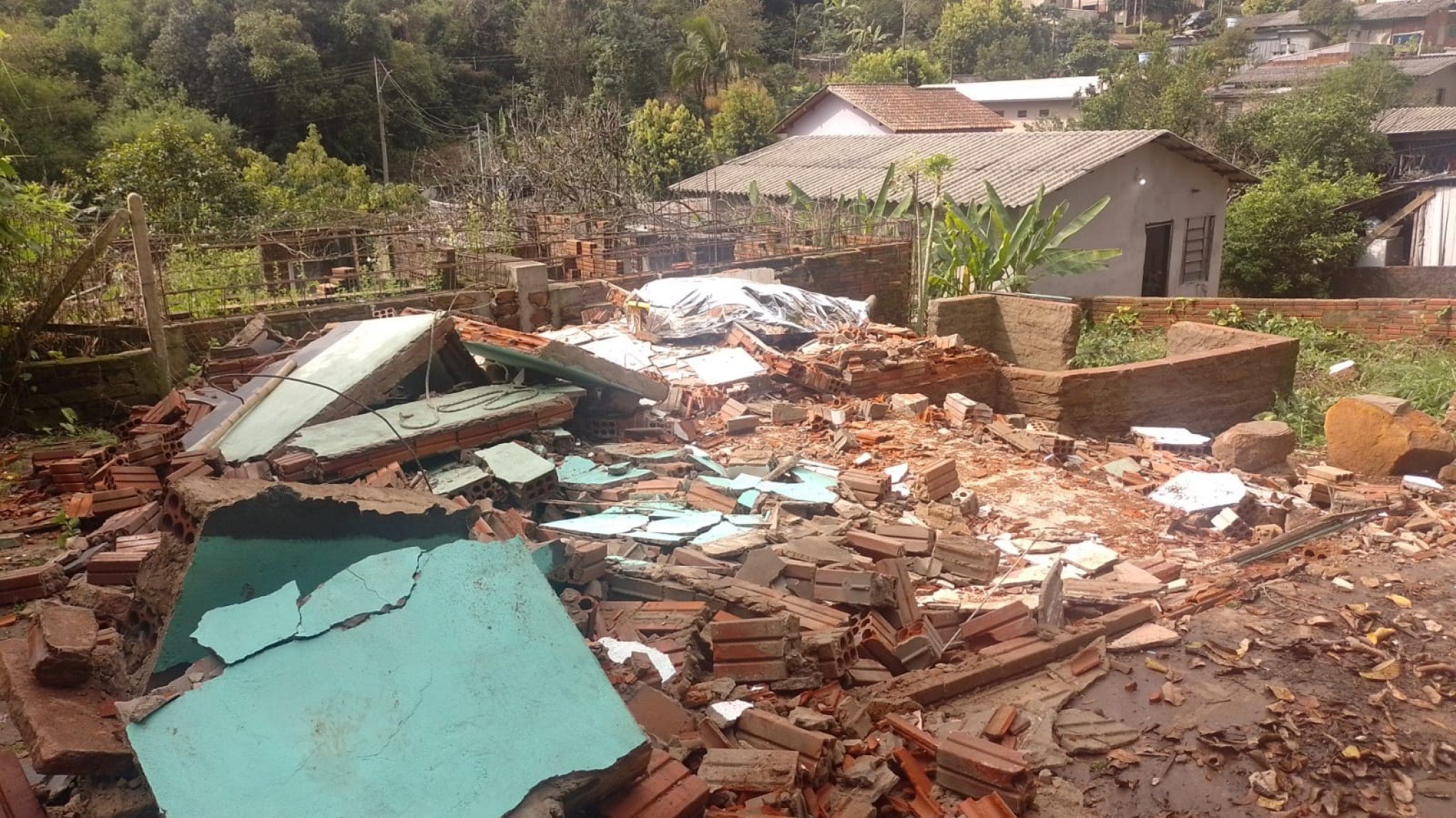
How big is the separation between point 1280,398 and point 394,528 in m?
9.59

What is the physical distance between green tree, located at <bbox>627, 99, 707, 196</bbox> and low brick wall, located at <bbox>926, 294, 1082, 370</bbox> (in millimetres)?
19838

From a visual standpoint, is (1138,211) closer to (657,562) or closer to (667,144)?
(667,144)

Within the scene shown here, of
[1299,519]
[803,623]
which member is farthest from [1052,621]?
[1299,519]

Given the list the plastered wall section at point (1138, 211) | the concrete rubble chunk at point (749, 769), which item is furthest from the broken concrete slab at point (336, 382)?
the plastered wall section at point (1138, 211)

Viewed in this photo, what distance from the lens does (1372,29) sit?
46.0 metres

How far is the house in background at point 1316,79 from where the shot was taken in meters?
29.7

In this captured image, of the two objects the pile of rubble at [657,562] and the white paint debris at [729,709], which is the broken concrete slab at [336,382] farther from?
the white paint debris at [729,709]

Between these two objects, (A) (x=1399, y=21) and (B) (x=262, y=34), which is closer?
(B) (x=262, y=34)

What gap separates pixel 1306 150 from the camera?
75.4ft

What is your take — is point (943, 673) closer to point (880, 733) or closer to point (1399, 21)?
point (880, 733)

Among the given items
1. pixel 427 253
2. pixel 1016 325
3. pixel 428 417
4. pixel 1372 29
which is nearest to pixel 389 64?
pixel 427 253

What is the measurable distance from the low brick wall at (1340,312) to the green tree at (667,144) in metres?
17.4

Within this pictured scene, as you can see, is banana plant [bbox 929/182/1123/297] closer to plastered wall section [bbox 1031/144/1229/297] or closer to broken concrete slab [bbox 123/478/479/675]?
plastered wall section [bbox 1031/144/1229/297]

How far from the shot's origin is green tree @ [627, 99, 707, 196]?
29359mm
